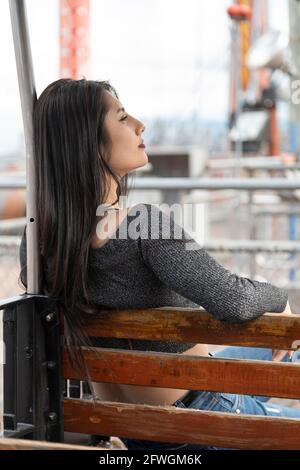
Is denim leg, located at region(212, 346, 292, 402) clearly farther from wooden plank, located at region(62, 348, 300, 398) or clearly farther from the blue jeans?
wooden plank, located at region(62, 348, 300, 398)

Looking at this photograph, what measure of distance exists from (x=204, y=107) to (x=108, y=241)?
8979 millimetres

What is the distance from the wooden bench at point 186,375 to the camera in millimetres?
1546

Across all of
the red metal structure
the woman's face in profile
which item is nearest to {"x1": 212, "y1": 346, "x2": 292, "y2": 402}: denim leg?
the woman's face in profile

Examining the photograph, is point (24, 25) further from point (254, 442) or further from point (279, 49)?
point (279, 49)

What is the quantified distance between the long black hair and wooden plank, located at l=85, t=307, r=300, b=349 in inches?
2.3

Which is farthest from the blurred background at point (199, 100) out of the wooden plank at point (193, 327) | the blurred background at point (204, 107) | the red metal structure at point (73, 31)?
the red metal structure at point (73, 31)

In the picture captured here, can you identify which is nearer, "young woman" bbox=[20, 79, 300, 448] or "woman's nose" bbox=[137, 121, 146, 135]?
"young woman" bbox=[20, 79, 300, 448]

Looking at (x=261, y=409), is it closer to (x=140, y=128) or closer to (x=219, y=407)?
(x=219, y=407)

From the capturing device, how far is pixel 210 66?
36.0 feet

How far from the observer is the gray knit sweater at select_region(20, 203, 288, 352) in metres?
1.56

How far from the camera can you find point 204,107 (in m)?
10.4

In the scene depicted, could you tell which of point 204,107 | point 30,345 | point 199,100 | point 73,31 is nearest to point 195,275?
point 30,345

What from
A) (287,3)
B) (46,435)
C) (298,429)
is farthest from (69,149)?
(287,3)

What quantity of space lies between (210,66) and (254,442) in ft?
32.5
